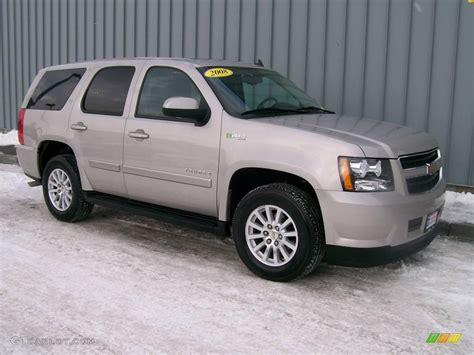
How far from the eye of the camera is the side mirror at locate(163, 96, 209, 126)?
15.0 feet

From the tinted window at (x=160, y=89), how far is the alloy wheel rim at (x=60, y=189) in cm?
144

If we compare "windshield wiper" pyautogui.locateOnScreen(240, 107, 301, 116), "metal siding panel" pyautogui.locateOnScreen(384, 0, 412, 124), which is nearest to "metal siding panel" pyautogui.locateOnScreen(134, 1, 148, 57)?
"metal siding panel" pyautogui.locateOnScreen(384, 0, 412, 124)

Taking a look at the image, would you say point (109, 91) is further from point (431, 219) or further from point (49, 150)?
point (431, 219)

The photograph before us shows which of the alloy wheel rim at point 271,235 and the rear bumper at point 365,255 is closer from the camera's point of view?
the rear bumper at point 365,255

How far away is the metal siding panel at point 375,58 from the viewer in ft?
23.9

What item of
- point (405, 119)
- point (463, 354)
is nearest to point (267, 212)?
point (463, 354)

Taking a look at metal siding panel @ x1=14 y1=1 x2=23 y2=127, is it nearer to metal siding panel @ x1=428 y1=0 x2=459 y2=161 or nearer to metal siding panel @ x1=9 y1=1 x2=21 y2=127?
metal siding panel @ x1=9 y1=1 x2=21 y2=127

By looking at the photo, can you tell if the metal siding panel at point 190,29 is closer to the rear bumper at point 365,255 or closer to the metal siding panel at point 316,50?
the metal siding panel at point 316,50

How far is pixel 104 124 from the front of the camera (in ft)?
18.0

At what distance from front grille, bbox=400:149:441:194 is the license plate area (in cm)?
22

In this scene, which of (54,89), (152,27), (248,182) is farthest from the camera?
(152,27)

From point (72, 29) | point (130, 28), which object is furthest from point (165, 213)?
point (72, 29)

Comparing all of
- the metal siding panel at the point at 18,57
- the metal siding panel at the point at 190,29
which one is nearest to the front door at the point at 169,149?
the metal siding panel at the point at 190,29

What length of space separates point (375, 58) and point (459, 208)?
7.76 ft
